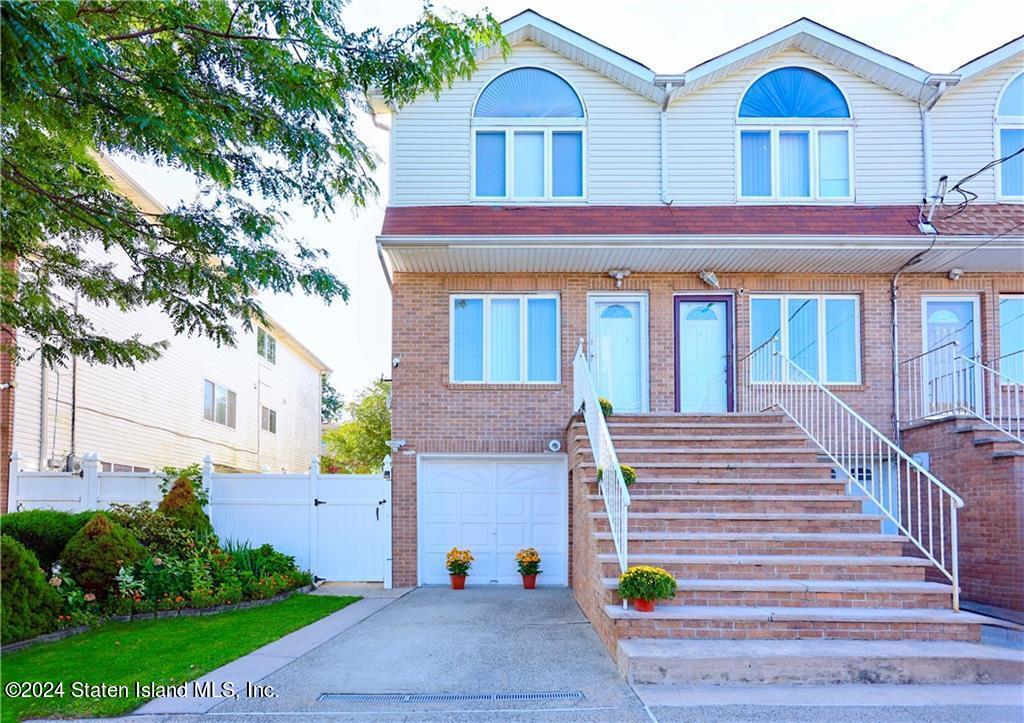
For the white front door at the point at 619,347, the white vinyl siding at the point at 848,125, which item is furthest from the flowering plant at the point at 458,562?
the white vinyl siding at the point at 848,125

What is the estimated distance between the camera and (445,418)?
13031 mm

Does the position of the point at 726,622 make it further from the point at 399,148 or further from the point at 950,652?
the point at 399,148

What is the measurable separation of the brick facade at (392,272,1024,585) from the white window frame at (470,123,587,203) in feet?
3.78

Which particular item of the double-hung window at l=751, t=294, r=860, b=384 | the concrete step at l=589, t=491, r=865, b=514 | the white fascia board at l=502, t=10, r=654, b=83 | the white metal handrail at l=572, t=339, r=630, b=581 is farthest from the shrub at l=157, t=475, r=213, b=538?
the double-hung window at l=751, t=294, r=860, b=384

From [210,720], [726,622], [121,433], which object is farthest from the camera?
[121,433]

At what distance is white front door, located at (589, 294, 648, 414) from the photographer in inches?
521

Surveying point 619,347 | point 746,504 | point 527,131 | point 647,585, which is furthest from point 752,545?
point 527,131

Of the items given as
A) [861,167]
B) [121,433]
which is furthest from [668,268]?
[121,433]

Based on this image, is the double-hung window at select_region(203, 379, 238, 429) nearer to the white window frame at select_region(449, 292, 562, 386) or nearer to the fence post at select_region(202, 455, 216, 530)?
the fence post at select_region(202, 455, 216, 530)

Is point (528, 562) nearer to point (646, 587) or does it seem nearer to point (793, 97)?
point (646, 587)

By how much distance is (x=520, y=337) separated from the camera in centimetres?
1323

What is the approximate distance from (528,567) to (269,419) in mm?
15906

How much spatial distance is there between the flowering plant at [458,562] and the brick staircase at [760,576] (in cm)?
195

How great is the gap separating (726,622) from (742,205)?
7442 mm
